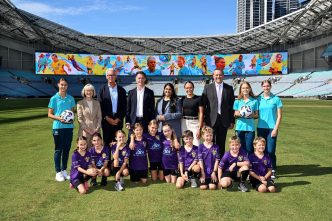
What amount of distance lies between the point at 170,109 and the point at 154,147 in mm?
850

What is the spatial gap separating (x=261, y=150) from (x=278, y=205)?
1.30 m

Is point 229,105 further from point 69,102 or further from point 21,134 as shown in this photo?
point 21,134

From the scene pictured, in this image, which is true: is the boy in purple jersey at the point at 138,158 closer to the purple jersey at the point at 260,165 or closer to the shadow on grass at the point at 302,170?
the purple jersey at the point at 260,165

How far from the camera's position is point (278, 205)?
199 inches

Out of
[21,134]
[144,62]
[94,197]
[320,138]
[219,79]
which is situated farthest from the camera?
[144,62]

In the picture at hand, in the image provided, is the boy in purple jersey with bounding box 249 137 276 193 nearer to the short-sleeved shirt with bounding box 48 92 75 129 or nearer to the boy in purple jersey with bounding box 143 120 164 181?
the boy in purple jersey with bounding box 143 120 164 181

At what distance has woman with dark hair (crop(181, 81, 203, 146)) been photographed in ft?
22.3

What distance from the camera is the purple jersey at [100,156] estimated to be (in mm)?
6336

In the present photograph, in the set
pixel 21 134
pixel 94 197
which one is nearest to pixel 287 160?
pixel 94 197

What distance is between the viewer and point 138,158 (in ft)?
21.6

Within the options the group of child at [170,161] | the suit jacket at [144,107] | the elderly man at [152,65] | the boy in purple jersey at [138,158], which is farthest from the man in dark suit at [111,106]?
the elderly man at [152,65]

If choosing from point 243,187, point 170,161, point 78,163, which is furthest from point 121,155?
point 243,187

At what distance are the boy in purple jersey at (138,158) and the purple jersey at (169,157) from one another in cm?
40

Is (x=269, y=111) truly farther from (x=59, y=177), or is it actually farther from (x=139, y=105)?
(x=59, y=177)
